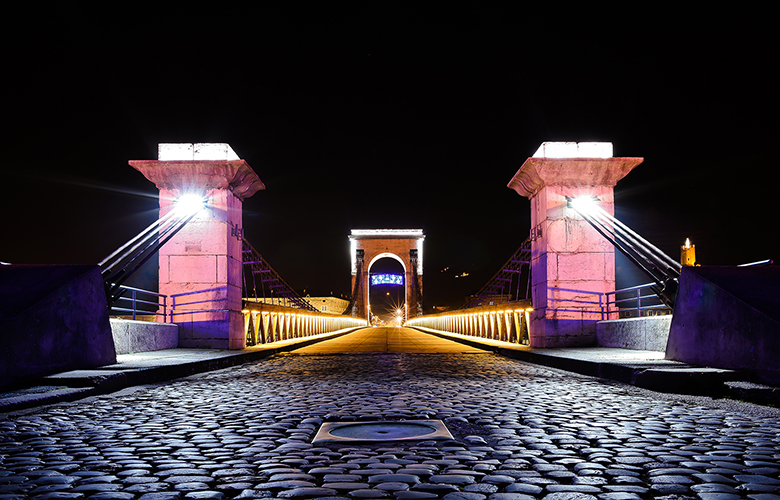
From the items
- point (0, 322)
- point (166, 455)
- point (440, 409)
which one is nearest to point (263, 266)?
point (0, 322)

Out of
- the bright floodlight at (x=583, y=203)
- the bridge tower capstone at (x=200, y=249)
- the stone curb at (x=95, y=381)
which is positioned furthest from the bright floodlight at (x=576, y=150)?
the stone curb at (x=95, y=381)

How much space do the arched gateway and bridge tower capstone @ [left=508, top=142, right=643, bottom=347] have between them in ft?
213

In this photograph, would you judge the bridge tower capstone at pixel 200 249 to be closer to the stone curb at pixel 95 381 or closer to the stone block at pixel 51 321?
the stone curb at pixel 95 381

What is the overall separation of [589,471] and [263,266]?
15878mm

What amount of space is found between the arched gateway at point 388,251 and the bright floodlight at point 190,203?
64668 millimetres

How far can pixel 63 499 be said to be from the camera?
212 cm

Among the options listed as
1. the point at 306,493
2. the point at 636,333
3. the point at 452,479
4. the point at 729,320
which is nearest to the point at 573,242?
the point at 636,333

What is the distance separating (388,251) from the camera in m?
78.4

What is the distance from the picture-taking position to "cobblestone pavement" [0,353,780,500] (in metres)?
2.26

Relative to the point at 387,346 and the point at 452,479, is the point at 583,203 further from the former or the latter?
the point at 452,479

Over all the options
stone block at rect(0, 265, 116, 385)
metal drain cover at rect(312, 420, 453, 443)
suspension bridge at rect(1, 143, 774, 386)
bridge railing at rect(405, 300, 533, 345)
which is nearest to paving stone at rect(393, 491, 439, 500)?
metal drain cover at rect(312, 420, 453, 443)

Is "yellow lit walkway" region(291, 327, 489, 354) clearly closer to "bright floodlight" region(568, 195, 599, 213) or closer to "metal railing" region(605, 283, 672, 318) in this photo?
"metal railing" region(605, 283, 672, 318)

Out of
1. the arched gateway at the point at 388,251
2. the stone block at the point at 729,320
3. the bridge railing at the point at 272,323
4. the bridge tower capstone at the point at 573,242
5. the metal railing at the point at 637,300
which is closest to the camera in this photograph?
the stone block at the point at 729,320

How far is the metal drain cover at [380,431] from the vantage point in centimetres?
320
